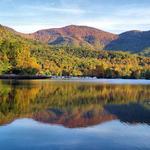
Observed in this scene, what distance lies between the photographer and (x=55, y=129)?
2855 cm

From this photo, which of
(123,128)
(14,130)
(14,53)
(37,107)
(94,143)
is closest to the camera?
(94,143)

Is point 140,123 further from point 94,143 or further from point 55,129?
point 94,143

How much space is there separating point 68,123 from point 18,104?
14.7m

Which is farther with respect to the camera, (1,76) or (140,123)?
(1,76)

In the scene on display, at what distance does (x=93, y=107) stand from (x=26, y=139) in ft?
76.1

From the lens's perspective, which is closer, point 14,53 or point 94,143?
point 94,143

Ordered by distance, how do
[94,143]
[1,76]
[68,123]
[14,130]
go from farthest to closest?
[1,76], [68,123], [14,130], [94,143]

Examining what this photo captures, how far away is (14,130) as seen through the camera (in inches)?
1078

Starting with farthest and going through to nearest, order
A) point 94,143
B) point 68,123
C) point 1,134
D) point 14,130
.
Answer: point 68,123
point 14,130
point 1,134
point 94,143

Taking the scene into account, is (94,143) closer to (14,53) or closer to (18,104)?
(18,104)

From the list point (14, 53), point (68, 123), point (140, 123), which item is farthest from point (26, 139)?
point (14, 53)

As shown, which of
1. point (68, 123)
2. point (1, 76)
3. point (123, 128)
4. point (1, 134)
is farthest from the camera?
point (1, 76)

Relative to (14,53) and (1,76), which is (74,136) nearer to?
(1,76)

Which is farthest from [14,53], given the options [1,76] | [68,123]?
[68,123]
